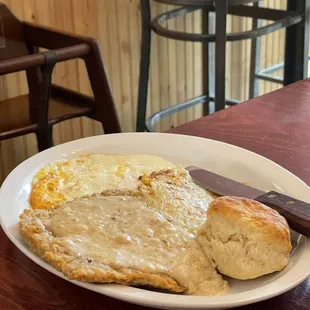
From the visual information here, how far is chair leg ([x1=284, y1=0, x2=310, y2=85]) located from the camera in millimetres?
2074

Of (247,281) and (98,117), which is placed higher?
(247,281)

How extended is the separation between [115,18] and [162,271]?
180cm

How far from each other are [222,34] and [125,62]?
0.59 metres

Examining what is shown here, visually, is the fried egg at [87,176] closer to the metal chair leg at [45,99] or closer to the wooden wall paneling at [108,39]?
the metal chair leg at [45,99]

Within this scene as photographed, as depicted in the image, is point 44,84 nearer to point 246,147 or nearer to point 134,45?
point 246,147

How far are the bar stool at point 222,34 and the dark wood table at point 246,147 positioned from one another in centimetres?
62

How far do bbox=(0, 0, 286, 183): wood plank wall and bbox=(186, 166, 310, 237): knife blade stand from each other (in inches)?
54.6

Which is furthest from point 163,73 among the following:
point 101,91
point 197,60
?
point 101,91

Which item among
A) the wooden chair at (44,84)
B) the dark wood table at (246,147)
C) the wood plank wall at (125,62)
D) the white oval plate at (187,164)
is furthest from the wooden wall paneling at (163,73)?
the white oval plate at (187,164)

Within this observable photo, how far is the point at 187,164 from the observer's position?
3.03 feet

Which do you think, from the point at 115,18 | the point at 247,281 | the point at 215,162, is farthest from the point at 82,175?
the point at 115,18

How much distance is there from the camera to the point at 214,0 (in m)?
1.91

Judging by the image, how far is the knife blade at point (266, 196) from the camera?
2.21 feet

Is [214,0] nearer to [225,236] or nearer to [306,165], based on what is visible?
[306,165]
